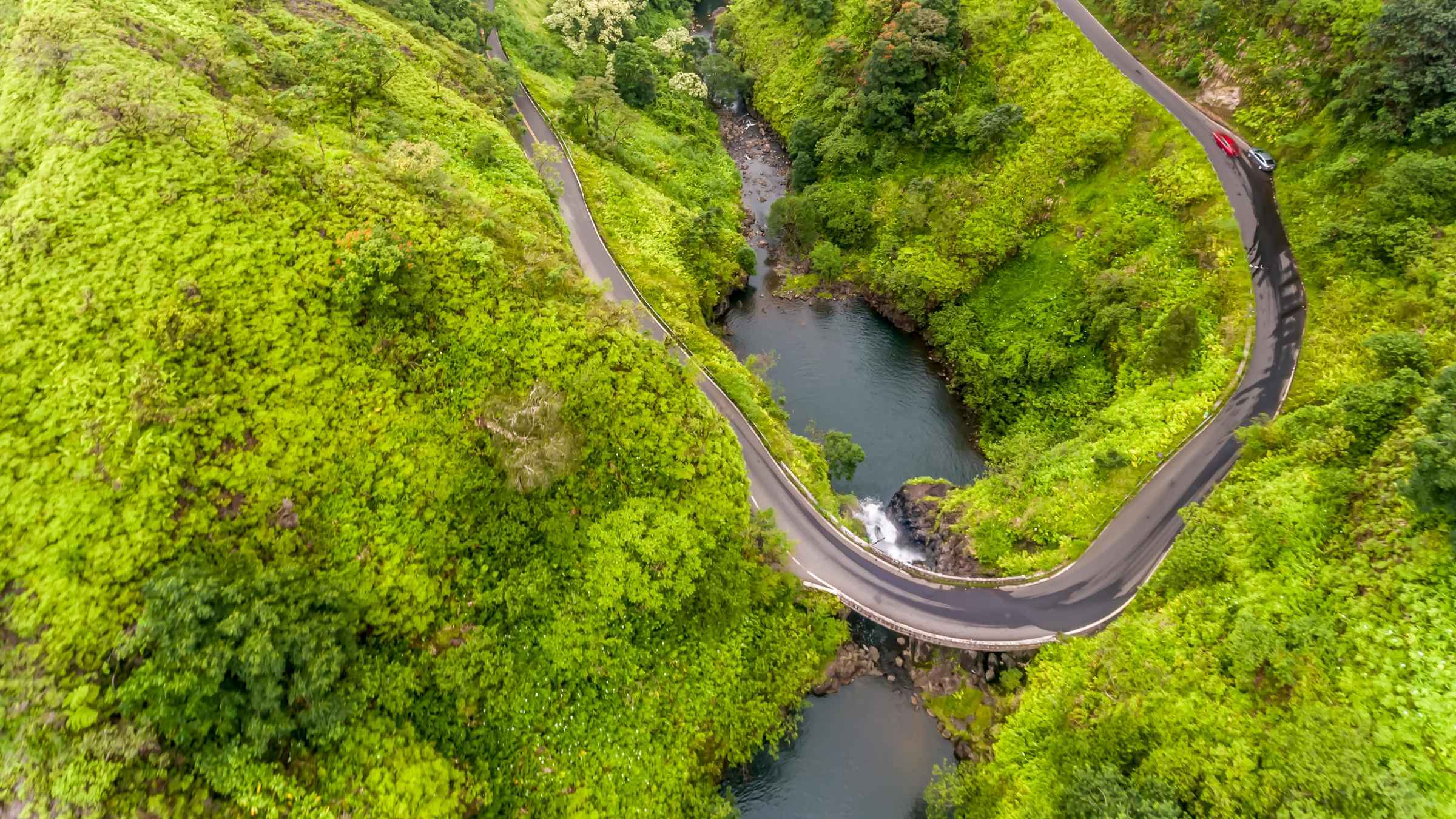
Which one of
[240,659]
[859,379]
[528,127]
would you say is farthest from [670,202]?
[240,659]

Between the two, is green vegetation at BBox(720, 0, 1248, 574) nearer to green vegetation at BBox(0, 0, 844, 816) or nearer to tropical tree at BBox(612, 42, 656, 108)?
tropical tree at BBox(612, 42, 656, 108)

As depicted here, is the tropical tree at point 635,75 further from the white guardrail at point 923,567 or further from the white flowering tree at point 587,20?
the white guardrail at point 923,567

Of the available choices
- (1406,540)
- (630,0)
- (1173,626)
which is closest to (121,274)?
(1173,626)

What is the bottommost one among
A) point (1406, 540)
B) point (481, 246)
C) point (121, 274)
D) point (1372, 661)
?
point (121, 274)

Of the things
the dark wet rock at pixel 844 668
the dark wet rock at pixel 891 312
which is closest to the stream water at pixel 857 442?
the dark wet rock at pixel 844 668

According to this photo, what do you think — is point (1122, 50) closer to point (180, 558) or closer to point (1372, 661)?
point (1372, 661)
